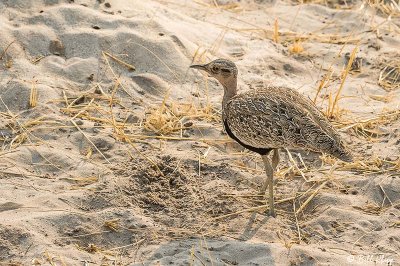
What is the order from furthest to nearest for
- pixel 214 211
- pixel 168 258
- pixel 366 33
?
pixel 366 33 < pixel 214 211 < pixel 168 258

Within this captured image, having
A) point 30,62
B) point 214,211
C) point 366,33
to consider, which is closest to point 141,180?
point 214,211

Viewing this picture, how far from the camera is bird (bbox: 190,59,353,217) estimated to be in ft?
17.4

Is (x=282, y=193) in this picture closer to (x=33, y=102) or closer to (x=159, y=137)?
(x=159, y=137)

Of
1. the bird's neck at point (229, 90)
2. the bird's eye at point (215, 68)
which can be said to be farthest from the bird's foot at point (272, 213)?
the bird's eye at point (215, 68)

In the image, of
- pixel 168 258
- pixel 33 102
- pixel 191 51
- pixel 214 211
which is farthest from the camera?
pixel 191 51

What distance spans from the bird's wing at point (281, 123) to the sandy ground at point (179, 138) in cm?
49

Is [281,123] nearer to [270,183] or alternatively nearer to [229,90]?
[270,183]

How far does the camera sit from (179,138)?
6.36 meters

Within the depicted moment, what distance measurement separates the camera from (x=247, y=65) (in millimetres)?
7402

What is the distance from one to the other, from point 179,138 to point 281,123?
1.20m

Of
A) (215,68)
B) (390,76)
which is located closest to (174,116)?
(215,68)

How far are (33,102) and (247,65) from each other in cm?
199

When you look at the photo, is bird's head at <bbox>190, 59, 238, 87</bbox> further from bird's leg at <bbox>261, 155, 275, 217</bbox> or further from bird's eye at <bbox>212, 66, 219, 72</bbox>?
bird's leg at <bbox>261, 155, 275, 217</bbox>

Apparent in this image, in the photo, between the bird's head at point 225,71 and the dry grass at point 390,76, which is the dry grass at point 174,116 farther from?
the dry grass at point 390,76
